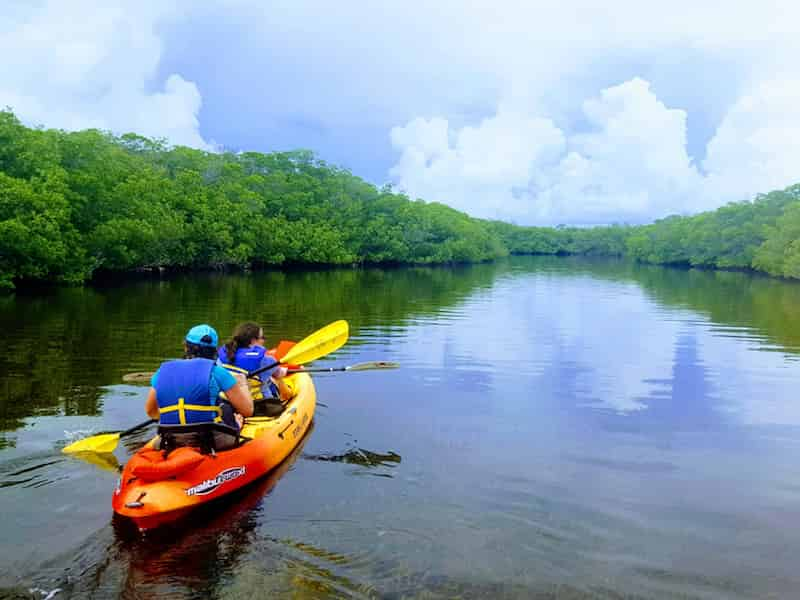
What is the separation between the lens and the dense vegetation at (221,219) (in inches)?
1155

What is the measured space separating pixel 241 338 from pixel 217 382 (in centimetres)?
205

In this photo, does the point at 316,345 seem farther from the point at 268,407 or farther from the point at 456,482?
the point at 456,482

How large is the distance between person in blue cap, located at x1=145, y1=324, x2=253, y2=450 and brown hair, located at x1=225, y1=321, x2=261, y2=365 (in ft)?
5.81

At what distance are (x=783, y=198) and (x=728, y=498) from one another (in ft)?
270

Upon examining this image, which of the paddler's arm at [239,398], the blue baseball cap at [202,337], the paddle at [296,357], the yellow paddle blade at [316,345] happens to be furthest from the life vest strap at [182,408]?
the yellow paddle blade at [316,345]

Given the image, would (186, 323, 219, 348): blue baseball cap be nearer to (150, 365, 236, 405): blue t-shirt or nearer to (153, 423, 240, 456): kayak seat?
(150, 365, 236, 405): blue t-shirt

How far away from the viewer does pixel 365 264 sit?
74.4 metres

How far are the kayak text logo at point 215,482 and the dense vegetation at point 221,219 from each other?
23.4m

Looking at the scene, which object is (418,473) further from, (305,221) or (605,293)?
(305,221)

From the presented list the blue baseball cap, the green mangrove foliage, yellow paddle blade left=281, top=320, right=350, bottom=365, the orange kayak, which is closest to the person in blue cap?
the blue baseball cap

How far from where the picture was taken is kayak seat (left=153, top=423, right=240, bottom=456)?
19.3ft

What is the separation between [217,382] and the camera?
5848 mm

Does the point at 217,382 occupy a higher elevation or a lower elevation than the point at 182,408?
higher

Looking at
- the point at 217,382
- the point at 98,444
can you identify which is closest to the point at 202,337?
the point at 217,382
